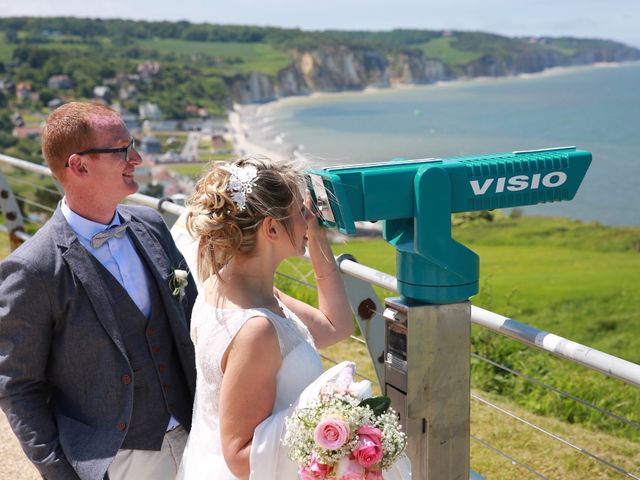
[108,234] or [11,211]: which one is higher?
[108,234]

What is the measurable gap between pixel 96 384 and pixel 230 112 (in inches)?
4353

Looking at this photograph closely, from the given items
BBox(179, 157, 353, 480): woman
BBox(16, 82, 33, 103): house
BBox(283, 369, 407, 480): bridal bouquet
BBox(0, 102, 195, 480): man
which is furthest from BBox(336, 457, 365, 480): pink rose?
BBox(16, 82, 33, 103): house

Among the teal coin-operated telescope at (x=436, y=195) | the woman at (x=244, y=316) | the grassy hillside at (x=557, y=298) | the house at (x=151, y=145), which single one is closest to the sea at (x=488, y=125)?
the grassy hillside at (x=557, y=298)

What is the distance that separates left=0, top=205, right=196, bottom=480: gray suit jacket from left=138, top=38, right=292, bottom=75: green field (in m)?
120

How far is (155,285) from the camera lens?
7.77 ft

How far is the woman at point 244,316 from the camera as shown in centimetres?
181

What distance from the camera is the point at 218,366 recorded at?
6.18 feet

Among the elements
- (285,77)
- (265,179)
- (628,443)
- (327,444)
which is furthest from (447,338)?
(285,77)

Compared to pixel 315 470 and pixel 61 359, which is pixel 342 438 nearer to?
pixel 315 470

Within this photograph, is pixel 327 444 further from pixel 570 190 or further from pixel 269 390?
pixel 570 190

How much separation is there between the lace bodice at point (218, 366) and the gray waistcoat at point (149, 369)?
29 centimetres

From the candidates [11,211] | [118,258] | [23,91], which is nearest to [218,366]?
[118,258]

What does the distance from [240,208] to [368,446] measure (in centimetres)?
62

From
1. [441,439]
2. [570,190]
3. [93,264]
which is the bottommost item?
[441,439]
